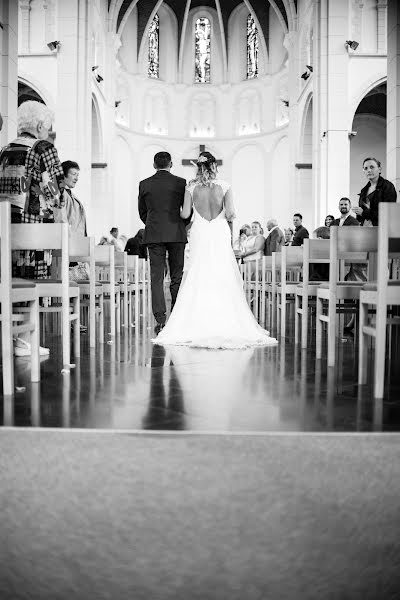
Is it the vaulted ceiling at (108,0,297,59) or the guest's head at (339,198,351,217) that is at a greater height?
the vaulted ceiling at (108,0,297,59)

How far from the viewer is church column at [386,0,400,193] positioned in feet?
23.6

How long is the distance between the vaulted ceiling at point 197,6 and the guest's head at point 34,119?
16498mm

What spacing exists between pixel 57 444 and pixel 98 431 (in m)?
0.16

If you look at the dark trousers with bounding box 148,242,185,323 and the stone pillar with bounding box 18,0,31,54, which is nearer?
the dark trousers with bounding box 148,242,185,323

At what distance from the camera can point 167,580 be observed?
2.09 metres

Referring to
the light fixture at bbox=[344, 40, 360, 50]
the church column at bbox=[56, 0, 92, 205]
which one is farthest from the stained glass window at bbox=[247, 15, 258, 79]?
the church column at bbox=[56, 0, 92, 205]

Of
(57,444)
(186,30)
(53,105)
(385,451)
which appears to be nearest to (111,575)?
(57,444)

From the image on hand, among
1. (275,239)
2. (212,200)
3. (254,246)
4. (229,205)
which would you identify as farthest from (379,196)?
(275,239)

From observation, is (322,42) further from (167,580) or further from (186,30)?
(167,580)

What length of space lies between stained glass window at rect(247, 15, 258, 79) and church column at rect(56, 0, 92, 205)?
9.46 m

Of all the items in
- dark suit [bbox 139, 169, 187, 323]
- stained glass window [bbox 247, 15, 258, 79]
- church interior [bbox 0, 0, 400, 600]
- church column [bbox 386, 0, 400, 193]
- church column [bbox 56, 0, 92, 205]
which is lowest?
church interior [bbox 0, 0, 400, 600]

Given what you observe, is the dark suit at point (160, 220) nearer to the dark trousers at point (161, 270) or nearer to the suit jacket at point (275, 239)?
the dark trousers at point (161, 270)

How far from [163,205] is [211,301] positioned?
1.23 meters

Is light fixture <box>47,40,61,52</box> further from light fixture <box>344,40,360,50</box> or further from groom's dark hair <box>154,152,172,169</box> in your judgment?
groom's dark hair <box>154,152,172,169</box>
